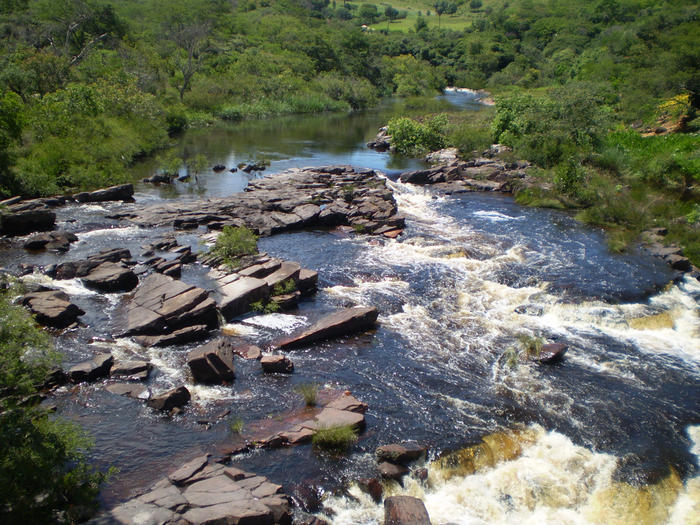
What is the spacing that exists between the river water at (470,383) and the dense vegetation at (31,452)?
3.66ft

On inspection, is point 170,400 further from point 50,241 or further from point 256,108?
point 256,108

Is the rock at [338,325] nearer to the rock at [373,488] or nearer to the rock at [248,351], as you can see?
the rock at [248,351]

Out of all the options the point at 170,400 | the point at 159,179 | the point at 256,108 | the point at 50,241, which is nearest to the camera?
the point at 170,400

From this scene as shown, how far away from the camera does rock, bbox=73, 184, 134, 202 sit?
31.7m

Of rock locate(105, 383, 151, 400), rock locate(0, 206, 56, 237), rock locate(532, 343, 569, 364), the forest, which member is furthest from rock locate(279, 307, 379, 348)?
rock locate(0, 206, 56, 237)

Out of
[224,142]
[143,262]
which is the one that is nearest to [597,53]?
[224,142]

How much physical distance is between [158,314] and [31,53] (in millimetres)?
45692

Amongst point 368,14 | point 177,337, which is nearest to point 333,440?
point 177,337

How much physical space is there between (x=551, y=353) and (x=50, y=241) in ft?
71.6

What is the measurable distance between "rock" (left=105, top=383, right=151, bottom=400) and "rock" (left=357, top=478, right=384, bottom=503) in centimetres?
626

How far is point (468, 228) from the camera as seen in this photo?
29484mm

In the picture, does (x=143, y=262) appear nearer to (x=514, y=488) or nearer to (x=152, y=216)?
(x=152, y=216)

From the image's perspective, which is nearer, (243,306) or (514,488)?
(514,488)

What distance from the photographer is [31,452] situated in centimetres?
947
